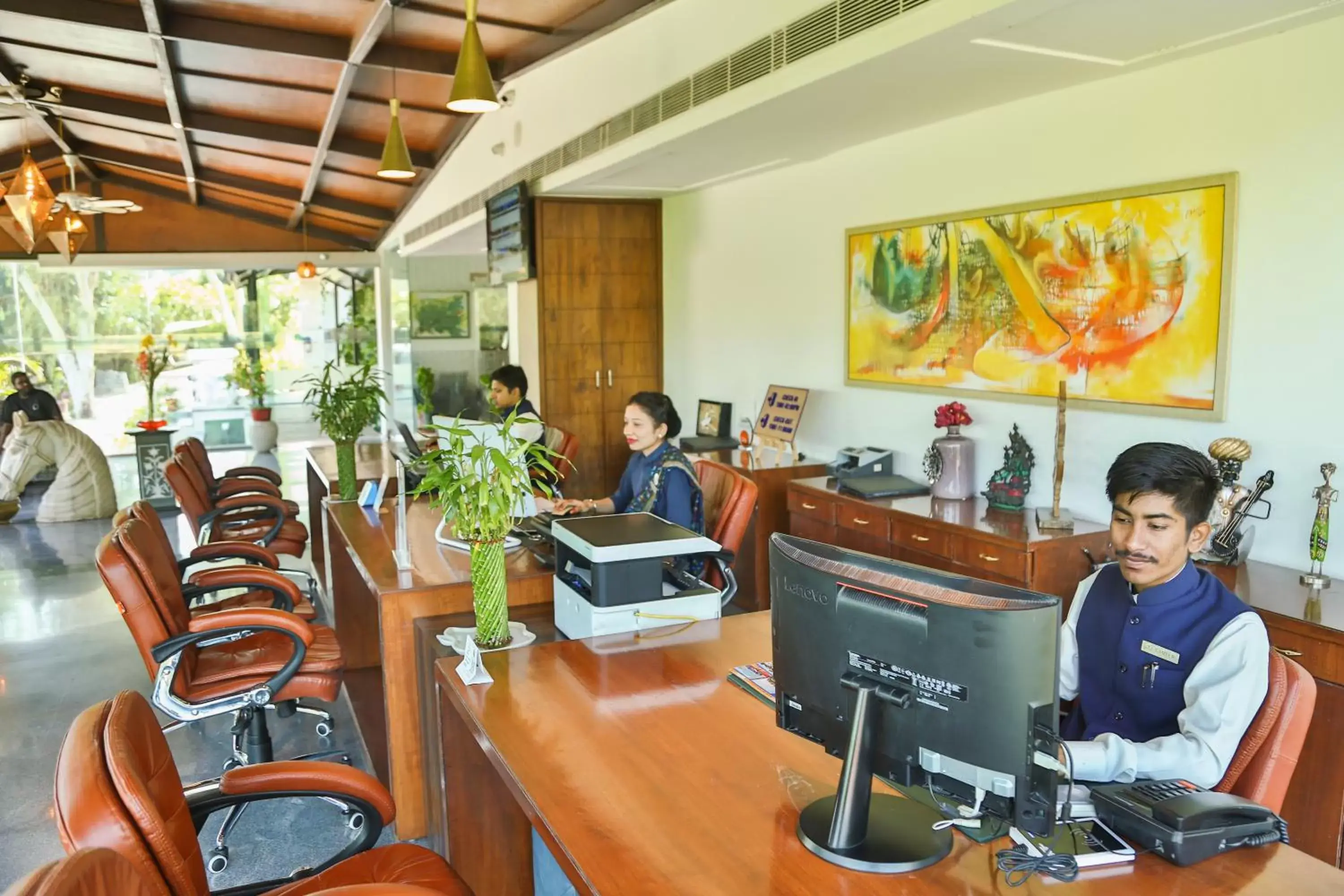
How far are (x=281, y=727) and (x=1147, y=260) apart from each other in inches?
156

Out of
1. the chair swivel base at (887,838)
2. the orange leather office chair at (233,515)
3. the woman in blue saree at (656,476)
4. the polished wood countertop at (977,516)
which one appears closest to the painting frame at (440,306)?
the orange leather office chair at (233,515)

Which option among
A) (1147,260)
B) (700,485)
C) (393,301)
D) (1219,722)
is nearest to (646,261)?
(700,485)

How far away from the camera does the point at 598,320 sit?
7008 mm

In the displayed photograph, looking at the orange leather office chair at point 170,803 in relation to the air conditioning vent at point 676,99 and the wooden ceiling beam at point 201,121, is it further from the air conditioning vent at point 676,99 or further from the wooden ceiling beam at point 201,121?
the wooden ceiling beam at point 201,121

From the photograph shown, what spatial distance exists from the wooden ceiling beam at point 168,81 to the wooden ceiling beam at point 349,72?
1033mm

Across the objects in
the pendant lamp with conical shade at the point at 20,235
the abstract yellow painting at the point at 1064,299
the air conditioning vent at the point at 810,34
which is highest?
the air conditioning vent at the point at 810,34

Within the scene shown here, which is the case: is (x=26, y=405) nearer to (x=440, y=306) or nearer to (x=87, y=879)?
(x=440, y=306)

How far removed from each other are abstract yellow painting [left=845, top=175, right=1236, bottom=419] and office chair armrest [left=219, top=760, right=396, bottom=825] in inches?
118

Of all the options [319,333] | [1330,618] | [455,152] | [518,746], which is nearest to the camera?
[518,746]

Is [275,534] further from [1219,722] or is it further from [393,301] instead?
[393,301]

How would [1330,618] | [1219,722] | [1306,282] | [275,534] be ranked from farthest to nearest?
[275,534], [1306,282], [1330,618], [1219,722]

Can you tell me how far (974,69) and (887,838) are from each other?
9.09ft

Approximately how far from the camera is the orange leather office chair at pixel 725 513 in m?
3.47

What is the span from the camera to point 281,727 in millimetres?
4184
